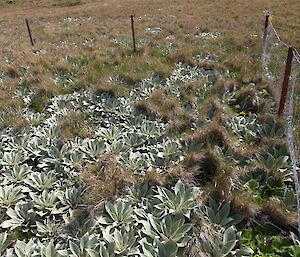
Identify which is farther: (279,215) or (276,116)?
(276,116)

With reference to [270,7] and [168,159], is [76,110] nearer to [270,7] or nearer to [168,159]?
[168,159]

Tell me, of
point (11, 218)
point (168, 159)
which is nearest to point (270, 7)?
point (168, 159)

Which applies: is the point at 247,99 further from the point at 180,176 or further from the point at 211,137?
the point at 180,176

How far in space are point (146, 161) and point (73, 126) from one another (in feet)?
7.09

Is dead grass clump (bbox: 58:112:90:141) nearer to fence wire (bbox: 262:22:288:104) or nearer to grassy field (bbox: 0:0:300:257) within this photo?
grassy field (bbox: 0:0:300:257)

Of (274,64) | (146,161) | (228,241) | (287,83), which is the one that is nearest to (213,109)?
(287,83)

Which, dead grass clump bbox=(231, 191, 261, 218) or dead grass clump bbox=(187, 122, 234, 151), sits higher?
dead grass clump bbox=(187, 122, 234, 151)

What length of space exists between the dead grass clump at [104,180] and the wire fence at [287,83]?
247 cm

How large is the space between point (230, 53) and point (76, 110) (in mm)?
6177

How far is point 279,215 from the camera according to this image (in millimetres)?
4359

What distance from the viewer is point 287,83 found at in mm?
6156

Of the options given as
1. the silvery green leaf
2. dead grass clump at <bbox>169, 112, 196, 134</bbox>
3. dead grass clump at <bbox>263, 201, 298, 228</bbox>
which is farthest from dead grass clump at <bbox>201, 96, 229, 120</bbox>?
the silvery green leaf

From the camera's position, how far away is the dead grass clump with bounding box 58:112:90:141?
674 centimetres

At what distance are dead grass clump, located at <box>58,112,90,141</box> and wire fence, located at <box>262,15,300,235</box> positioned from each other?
3832 mm
